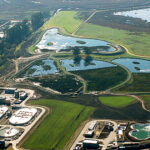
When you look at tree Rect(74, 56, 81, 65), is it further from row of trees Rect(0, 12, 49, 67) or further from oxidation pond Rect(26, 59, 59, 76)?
row of trees Rect(0, 12, 49, 67)

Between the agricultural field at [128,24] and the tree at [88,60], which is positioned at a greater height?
the agricultural field at [128,24]

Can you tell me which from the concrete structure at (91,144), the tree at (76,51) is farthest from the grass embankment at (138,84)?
the tree at (76,51)

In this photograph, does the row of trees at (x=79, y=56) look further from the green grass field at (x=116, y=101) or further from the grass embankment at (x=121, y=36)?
the green grass field at (x=116, y=101)

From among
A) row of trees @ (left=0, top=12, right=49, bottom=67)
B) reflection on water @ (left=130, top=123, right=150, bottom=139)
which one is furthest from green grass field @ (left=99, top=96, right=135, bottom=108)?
row of trees @ (left=0, top=12, right=49, bottom=67)

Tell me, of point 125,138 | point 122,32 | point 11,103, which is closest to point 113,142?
point 125,138

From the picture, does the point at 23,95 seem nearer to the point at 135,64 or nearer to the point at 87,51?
the point at 135,64

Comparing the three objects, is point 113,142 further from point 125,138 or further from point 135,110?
point 135,110
